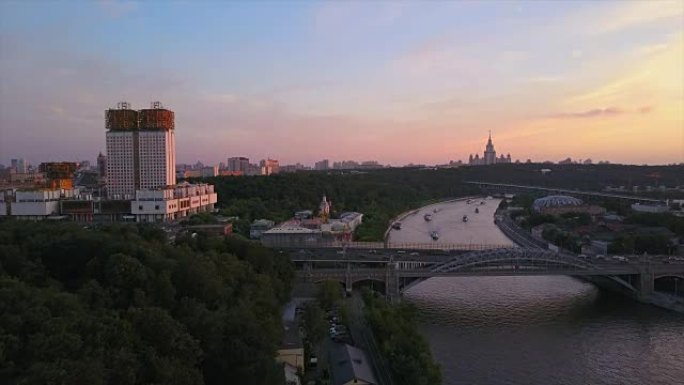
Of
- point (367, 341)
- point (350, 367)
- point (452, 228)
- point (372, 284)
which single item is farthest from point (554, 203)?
point (350, 367)

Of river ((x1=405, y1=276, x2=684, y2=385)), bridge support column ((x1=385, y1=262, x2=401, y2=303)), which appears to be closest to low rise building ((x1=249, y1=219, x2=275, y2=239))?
→ river ((x1=405, y1=276, x2=684, y2=385))

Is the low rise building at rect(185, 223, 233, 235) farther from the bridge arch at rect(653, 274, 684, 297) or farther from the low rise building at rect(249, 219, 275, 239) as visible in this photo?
the bridge arch at rect(653, 274, 684, 297)

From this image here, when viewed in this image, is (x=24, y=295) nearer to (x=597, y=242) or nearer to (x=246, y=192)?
(x=597, y=242)

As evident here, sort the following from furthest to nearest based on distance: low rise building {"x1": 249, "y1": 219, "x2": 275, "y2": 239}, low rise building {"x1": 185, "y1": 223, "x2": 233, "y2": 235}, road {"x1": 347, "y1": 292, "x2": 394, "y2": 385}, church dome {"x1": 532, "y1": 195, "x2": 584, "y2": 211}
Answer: church dome {"x1": 532, "y1": 195, "x2": 584, "y2": 211}, low rise building {"x1": 249, "y1": 219, "x2": 275, "y2": 239}, low rise building {"x1": 185, "y1": 223, "x2": 233, "y2": 235}, road {"x1": 347, "y1": 292, "x2": 394, "y2": 385}

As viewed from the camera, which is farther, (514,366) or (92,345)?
(514,366)

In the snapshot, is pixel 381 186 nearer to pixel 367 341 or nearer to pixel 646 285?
pixel 646 285

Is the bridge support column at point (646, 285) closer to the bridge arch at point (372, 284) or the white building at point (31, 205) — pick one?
the bridge arch at point (372, 284)

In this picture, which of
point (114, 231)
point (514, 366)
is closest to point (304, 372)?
point (514, 366)
